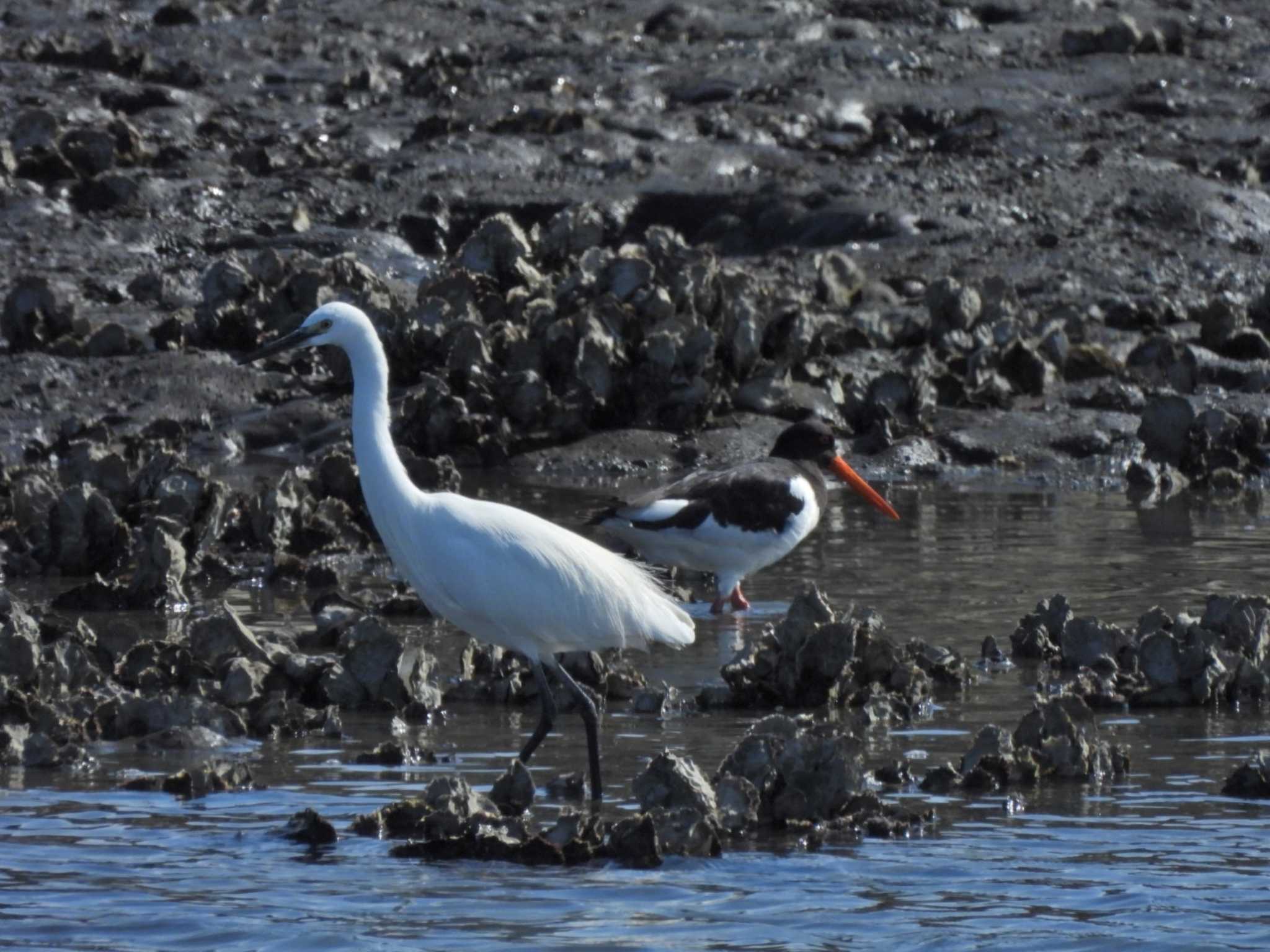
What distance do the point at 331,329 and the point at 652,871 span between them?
9.92ft

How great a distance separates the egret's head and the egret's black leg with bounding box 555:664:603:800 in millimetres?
1598

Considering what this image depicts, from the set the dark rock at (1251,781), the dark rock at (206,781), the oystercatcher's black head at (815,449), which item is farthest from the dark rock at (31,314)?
the dark rock at (1251,781)

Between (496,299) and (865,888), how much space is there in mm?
10649

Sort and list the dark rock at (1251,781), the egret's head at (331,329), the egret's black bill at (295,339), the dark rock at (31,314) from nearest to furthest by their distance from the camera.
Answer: the dark rock at (1251,781) → the egret's head at (331,329) → the egret's black bill at (295,339) → the dark rock at (31,314)

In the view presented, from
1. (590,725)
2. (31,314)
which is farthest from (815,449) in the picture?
(31,314)

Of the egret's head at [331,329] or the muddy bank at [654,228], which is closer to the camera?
the egret's head at [331,329]

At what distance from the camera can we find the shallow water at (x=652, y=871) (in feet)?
20.9

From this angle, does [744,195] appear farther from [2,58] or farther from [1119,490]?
[2,58]

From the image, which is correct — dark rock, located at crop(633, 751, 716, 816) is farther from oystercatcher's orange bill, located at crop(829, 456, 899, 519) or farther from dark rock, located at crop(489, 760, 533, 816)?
oystercatcher's orange bill, located at crop(829, 456, 899, 519)

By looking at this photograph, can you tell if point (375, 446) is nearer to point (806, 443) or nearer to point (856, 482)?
point (806, 443)

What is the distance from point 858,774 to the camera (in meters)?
7.36

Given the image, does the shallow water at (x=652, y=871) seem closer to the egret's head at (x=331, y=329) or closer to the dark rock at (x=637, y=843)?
the dark rock at (x=637, y=843)

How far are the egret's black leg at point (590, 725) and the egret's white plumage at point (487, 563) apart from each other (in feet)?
0.05

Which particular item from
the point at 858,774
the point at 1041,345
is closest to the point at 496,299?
the point at 1041,345
